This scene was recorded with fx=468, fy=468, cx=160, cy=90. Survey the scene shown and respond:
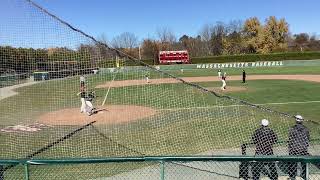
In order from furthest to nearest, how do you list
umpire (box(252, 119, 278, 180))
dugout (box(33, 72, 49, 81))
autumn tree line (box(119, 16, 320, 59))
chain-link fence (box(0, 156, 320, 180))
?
1. autumn tree line (box(119, 16, 320, 59))
2. dugout (box(33, 72, 49, 81))
3. umpire (box(252, 119, 278, 180))
4. chain-link fence (box(0, 156, 320, 180))

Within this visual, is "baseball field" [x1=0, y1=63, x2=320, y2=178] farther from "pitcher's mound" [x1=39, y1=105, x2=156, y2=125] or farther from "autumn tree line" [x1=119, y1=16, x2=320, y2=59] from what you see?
"autumn tree line" [x1=119, y1=16, x2=320, y2=59]

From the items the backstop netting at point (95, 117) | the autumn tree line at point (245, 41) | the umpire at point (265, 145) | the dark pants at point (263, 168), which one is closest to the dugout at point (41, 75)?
the backstop netting at point (95, 117)

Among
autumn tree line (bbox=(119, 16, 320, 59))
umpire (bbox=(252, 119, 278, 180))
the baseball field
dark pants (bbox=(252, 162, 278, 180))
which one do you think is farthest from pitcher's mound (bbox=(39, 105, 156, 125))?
autumn tree line (bbox=(119, 16, 320, 59))

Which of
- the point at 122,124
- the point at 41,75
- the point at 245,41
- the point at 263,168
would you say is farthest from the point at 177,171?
the point at 245,41

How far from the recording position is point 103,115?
69.2 ft

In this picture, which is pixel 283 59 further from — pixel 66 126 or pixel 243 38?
pixel 66 126

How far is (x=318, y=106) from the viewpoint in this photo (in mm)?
23109

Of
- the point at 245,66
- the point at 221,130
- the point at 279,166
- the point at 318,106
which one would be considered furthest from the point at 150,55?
the point at 279,166

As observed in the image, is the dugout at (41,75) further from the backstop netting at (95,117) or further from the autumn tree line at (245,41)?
the autumn tree line at (245,41)

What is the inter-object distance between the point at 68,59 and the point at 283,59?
6873cm

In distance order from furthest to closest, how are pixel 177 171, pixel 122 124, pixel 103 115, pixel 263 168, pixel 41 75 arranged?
pixel 103 115 → pixel 122 124 → pixel 177 171 → pixel 41 75 → pixel 263 168

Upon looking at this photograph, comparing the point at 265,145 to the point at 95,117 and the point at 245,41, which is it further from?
the point at 245,41

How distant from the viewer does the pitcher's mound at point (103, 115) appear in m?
17.7

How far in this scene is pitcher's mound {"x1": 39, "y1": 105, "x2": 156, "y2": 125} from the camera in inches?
699
